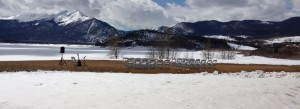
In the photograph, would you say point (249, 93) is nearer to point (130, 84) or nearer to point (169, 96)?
point (169, 96)

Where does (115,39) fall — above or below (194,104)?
above

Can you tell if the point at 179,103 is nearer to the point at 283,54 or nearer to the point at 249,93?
the point at 249,93

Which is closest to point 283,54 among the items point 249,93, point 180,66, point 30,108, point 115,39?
point 115,39

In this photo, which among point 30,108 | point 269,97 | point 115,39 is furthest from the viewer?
point 115,39

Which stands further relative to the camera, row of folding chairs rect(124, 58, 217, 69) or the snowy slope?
row of folding chairs rect(124, 58, 217, 69)

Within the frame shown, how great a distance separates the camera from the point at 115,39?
A: 8356 centimetres

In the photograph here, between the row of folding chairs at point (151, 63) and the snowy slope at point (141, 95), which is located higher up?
the row of folding chairs at point (151, 63)

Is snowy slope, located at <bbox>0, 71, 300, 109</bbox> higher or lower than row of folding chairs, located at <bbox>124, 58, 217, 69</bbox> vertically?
lower

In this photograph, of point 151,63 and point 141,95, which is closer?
point 141,95

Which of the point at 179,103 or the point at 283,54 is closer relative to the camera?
the point at 179,103

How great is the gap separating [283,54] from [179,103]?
97.8m

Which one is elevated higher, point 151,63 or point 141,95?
point 151,63

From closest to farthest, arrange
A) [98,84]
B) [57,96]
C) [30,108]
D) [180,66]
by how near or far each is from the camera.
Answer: [30,108], [57,96], [98,84], [180,66]

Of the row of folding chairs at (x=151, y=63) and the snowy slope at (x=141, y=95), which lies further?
the row of folding chairs at (x=151, y=63)
